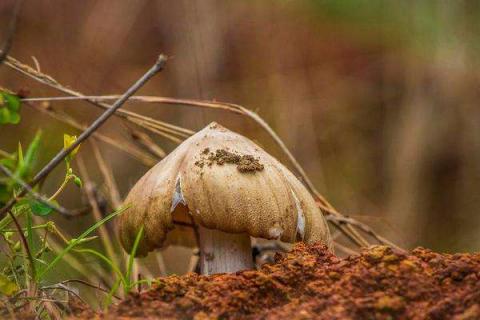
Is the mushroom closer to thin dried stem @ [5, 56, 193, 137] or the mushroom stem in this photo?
the mushroom stem

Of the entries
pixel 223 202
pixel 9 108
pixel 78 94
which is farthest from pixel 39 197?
pixel 78 94

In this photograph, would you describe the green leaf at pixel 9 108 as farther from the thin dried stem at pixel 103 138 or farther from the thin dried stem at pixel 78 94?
the thin dried stem at pixel 103 138

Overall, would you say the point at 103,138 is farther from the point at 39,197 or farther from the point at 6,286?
the point at 39,197

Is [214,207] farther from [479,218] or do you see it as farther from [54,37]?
[54,37]

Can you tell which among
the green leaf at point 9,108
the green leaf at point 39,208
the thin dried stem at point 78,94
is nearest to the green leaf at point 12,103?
the green leaf at point 9,108

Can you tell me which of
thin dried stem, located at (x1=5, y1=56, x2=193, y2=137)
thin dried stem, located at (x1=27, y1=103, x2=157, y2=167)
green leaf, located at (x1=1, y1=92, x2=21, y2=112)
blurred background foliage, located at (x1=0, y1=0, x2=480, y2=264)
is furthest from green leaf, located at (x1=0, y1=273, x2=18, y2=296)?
blurred background foliage, located at (x1=0, y1=0, x2=480, y2=264)

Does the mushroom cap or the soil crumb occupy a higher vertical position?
the soil crumb
